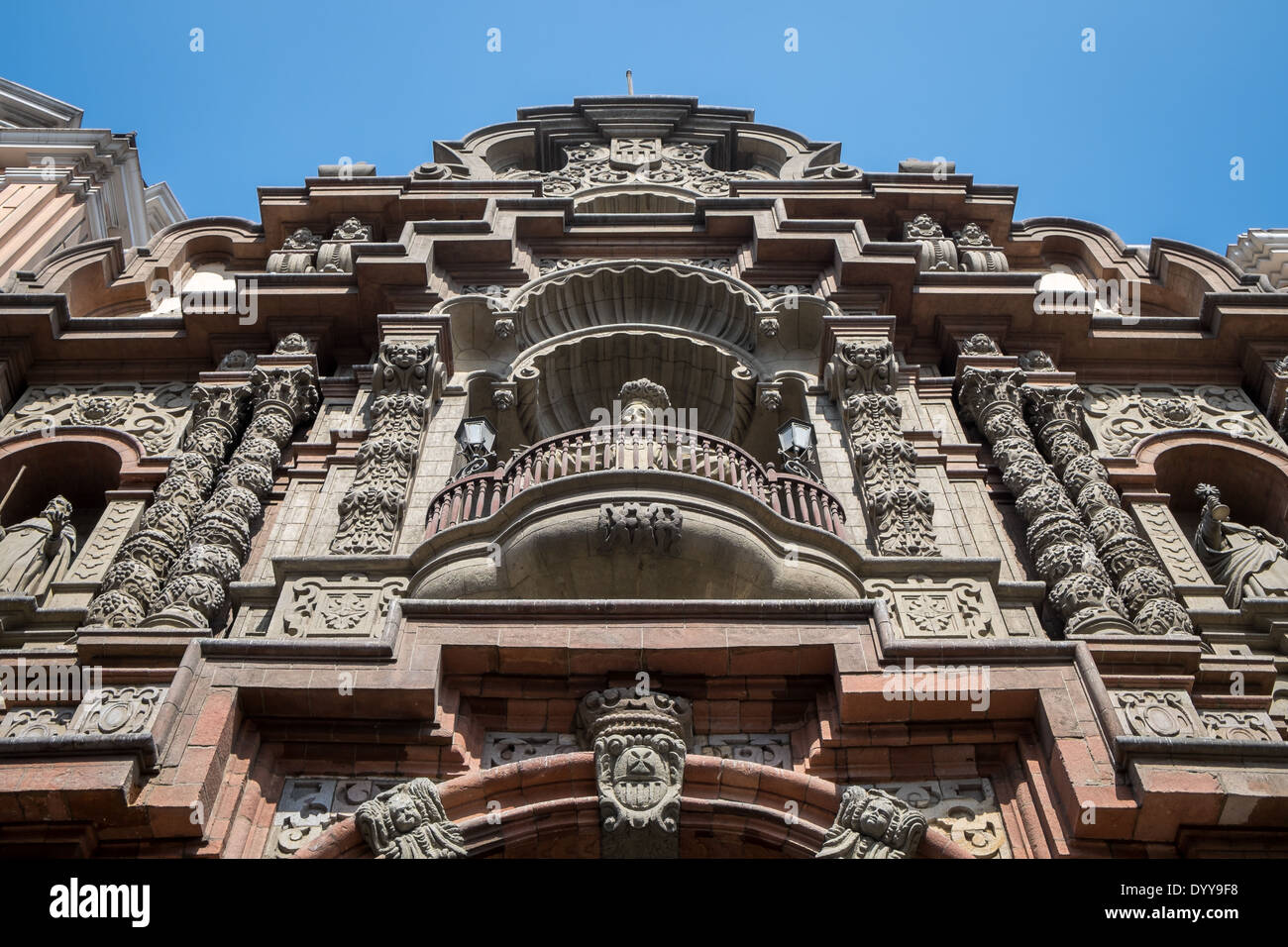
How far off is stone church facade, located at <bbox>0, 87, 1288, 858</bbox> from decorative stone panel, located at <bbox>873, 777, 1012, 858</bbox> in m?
0.03

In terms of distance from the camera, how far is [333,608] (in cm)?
1227

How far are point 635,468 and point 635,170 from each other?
1235cm

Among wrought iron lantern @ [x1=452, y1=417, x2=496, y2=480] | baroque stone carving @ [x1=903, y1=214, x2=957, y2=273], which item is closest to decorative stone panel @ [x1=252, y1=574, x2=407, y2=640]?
wrought iron lantern @ [x1=452, y1=417, x2=496, y2=480]

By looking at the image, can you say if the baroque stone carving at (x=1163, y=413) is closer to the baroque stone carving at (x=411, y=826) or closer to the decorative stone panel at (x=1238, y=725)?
the decorative stone panel at (x=1238, y=725)

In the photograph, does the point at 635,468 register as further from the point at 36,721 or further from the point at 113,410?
the point at 113,410

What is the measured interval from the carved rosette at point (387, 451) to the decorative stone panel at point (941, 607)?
513 centimetres

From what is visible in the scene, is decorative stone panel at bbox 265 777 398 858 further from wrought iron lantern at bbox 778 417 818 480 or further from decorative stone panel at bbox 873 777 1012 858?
wrought iron lantern at bbox 778 417 818 480

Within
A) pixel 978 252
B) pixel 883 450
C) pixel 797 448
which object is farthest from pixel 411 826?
pixel 978 252

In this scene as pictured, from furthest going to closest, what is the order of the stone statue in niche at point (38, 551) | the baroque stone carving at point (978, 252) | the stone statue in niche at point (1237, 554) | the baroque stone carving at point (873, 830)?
1. the baroque stone carving at point (978, 252)
2. the stone statue in niche at point (38, 551)
3. the stone statue in niche at point (1237, 554)
4. the baroque stone carving at point (873, 830)

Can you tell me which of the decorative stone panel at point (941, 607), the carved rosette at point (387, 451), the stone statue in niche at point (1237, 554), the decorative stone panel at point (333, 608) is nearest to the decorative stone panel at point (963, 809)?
the decorative stone panel at point (941, 607)

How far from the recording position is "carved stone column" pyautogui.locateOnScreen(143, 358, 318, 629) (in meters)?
12.6

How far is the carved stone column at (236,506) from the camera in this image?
41.2 ft

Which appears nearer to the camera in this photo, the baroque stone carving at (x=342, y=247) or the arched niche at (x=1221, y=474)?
the arched niche at (x=1221, y=474)
